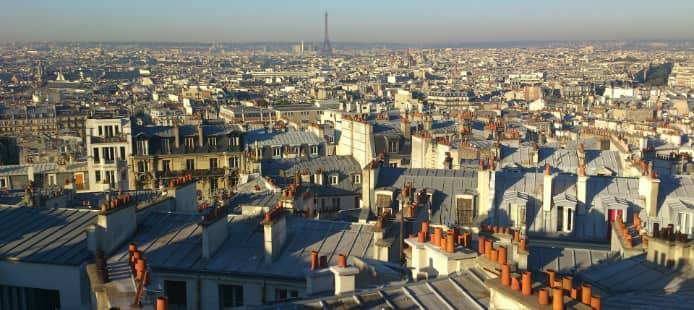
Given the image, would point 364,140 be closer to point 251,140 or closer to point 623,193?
point 251,140

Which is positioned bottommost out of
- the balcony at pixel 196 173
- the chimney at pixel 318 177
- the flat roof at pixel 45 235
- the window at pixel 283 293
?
the balcony at pixel 196 173

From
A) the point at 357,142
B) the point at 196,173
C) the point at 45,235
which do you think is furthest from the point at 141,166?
the point at 45,235

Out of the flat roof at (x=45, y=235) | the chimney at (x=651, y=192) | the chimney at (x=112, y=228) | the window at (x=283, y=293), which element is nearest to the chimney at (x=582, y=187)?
the chimney at (x=651, y=192)

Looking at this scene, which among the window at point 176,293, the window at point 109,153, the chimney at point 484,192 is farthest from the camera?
the window at point 109,153

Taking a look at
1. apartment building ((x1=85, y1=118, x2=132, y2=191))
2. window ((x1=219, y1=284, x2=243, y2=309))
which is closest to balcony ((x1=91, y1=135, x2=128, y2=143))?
apartment building ((x1=85, y1=118, x2=132, y2=191))

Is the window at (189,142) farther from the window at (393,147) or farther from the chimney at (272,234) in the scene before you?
the chimney at (272,234)

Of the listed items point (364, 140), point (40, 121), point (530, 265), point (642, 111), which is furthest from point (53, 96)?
point (530, 265)

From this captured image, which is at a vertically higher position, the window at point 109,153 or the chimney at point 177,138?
the chimney at point 177,138
